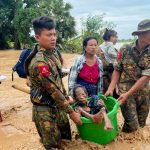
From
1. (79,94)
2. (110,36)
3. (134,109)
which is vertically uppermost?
(110,36)

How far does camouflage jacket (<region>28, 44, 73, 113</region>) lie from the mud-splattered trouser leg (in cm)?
130

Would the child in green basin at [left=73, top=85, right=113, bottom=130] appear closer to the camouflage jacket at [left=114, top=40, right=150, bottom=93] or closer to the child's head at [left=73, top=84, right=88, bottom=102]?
the child's head at [left=73, top=84, right=88, bottom=102]

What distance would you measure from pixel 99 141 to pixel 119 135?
0.59 meters

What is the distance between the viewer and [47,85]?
3.30 metres

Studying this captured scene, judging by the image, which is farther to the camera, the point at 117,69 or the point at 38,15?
the point at 38,15

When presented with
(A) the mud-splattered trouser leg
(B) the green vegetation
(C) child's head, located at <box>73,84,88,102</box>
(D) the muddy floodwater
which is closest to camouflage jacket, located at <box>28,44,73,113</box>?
(C) child's head, located at <box>73,84,88,102</box>

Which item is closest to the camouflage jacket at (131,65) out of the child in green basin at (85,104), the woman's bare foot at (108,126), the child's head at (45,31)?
the child in green basin at (85,104)

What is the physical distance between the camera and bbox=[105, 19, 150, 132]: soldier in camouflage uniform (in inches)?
163

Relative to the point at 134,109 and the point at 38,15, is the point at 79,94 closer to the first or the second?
the point at 134,109

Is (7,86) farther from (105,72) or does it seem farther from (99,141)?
(99,141)

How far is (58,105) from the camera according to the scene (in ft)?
11.2

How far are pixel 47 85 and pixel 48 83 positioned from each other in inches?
1.0

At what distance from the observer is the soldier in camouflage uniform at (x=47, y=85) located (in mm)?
3295

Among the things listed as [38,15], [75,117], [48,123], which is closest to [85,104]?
[75,117]
